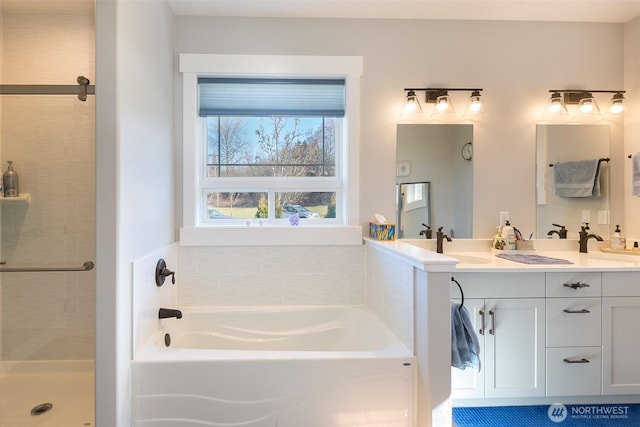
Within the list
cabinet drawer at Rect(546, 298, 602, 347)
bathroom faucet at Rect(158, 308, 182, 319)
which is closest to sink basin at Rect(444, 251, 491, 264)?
cabinet drawer at Rect(546, 298, 602, 347)

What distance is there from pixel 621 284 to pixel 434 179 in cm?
127

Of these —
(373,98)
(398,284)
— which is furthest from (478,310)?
(373,98)

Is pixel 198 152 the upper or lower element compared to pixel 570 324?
upper

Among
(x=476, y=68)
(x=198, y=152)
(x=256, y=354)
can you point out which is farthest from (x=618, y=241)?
(x=198, y=152)

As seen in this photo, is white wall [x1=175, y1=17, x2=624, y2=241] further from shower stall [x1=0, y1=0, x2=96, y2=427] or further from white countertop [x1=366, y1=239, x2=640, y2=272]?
shower stall [x1=0, y1=0, x2=96, y2=427]

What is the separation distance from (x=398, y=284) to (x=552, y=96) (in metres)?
1.91

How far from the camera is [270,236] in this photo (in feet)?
7.70

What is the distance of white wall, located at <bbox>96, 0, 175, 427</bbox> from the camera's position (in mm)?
1383

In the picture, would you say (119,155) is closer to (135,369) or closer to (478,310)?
(135,369)

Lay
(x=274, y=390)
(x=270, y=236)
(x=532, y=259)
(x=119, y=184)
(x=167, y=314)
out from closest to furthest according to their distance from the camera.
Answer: (x=119, y=184)
(x=274, y=390)
(x=167, y=314)
(x=532, y=259)
(x=270, y=236)

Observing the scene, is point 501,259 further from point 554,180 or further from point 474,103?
point 474,103

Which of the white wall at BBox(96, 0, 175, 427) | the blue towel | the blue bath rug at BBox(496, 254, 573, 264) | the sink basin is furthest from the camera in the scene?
the sink basin

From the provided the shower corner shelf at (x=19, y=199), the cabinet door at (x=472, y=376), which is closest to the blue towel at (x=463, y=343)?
the cabinet door at (x=472, y=376)

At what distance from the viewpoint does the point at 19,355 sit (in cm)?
199
